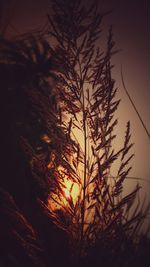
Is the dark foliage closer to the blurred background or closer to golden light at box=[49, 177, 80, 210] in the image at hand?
golden light at box=[49, 177, 80, 210]

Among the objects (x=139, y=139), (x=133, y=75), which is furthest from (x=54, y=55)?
(x=139, y=139)

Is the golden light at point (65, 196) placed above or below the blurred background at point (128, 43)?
below

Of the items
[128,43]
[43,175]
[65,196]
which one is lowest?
[65,196]

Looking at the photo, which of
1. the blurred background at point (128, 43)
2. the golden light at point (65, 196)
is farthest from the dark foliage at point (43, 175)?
the blurred background at point (128, 43)

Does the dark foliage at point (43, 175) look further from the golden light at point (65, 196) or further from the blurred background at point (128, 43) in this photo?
the blurred background at point (128, 43)

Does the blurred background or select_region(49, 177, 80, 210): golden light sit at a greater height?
the blurred background

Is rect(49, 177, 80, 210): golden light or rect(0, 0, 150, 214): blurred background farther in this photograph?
Result: rect(0, 0, 150, 214): blurred background

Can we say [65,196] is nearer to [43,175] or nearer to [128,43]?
[43,175]

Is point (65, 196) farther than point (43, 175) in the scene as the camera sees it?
No

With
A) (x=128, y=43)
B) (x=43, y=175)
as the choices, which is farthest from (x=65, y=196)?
(x=128, y=43)

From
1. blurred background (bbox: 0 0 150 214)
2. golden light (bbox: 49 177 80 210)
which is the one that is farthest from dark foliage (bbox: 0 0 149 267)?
blurred background (bbox: 0 0 150 214)

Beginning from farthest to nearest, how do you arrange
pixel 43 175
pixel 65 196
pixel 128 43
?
pixel 128 43
pixel 43 175
pixel 65 196

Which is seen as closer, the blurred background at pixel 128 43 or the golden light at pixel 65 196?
the golden light at pixel 65 196

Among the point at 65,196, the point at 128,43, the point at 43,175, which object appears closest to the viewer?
the point at 65,196
